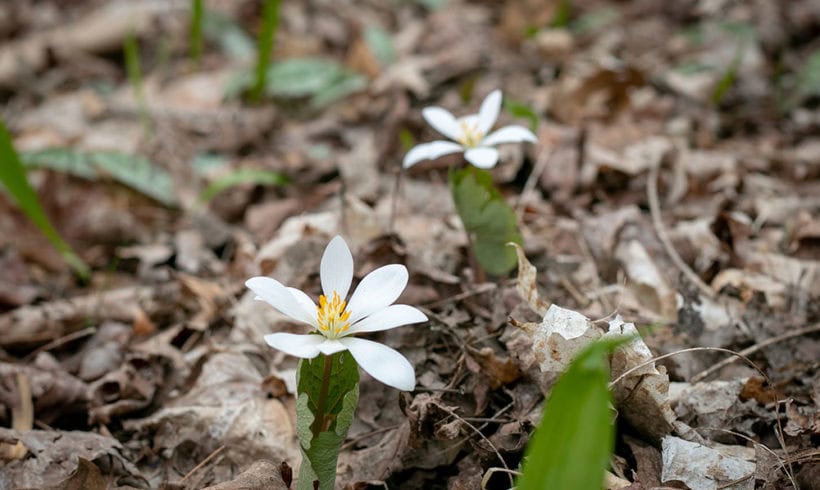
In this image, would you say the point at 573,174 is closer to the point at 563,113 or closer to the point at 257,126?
the point at 563,113

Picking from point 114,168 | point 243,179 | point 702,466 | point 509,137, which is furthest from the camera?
point 114,168

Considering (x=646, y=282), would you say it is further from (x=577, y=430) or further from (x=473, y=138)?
(x=577, y=430)

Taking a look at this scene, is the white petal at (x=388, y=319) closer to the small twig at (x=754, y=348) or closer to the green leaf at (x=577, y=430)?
the green leaf at (x=577, y=430)

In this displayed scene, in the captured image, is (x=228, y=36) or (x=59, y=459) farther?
(x=228, y=36)

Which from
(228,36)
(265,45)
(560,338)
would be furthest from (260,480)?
(228,36)

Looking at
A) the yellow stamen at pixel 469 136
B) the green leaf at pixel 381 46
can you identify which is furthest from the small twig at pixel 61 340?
the green leaf at pixel 381 46

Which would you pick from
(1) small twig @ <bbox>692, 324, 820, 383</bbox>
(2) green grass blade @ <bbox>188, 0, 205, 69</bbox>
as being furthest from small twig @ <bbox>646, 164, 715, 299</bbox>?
(2) green grass blade @ <bbox>188, 0, 205, 69</bbox>

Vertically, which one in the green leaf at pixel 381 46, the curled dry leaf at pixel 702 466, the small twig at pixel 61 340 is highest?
the green leaf at pixel 381 46
